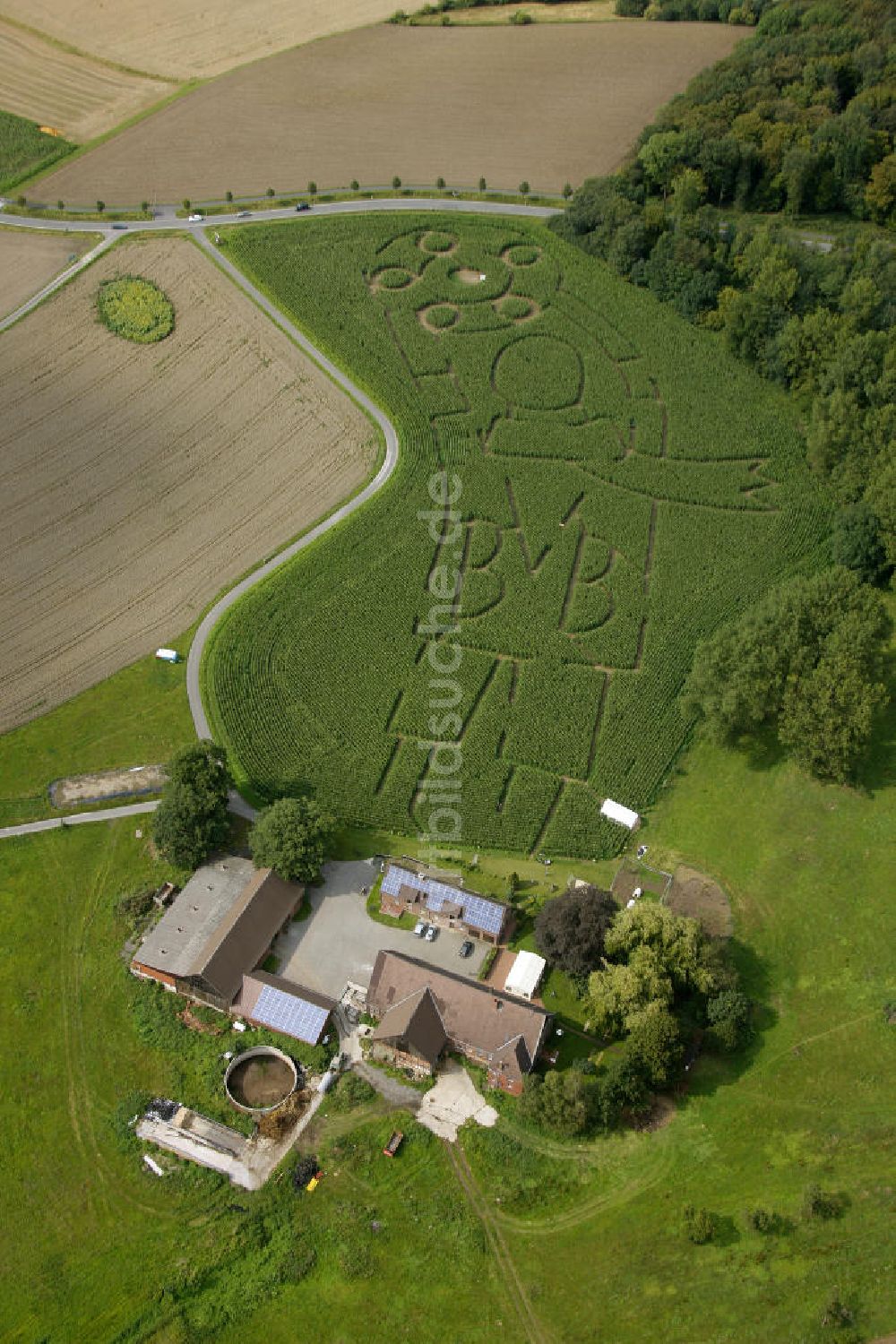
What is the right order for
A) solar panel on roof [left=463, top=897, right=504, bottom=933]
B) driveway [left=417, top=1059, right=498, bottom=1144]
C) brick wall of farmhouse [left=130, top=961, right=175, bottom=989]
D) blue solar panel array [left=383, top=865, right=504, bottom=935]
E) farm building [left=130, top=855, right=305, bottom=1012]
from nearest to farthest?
driveway [left=417, top=1059, right=498, bottom=1144]
farm building [left=130, top=855, right=305, bottom=1012]
brick wall of farmhouse [left=130, top=961, right=175, bottom=989]
solar panel on roof [left=463, top=897, right=504, bottom=933]
blue solar panel array [left=383, top=865, right=504, bottom=935]

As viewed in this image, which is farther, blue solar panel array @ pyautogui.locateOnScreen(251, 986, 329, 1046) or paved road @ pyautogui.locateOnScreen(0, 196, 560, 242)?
paved road @ pyautogui.locateOnScreen(0, 196, 560, 242)

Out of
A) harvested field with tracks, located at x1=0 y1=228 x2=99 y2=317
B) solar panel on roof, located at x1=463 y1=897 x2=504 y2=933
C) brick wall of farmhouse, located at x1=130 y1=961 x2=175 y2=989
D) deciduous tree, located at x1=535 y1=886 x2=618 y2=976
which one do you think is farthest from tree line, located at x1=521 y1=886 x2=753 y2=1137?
harvested field with tracks, located at x1=0 y1=228 x2=99 y2=317

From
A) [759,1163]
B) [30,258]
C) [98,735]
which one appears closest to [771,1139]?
[759,1163]

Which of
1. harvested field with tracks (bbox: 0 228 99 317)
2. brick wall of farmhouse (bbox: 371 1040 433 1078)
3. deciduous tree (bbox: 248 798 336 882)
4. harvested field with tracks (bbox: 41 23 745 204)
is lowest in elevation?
brick wall of farmhouse (bbox: 371 1040 433 1078)

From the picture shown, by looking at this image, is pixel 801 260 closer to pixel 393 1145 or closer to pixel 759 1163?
pixel 759 1163

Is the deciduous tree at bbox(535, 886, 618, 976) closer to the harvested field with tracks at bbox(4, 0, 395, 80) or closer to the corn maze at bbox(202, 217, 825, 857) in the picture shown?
the corn maze at bbox(202, 217, 825, 857)

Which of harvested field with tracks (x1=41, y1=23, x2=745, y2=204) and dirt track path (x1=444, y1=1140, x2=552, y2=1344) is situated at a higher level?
harvested field with tracks (x1=41, y1=23, x2=745, y2=204)
